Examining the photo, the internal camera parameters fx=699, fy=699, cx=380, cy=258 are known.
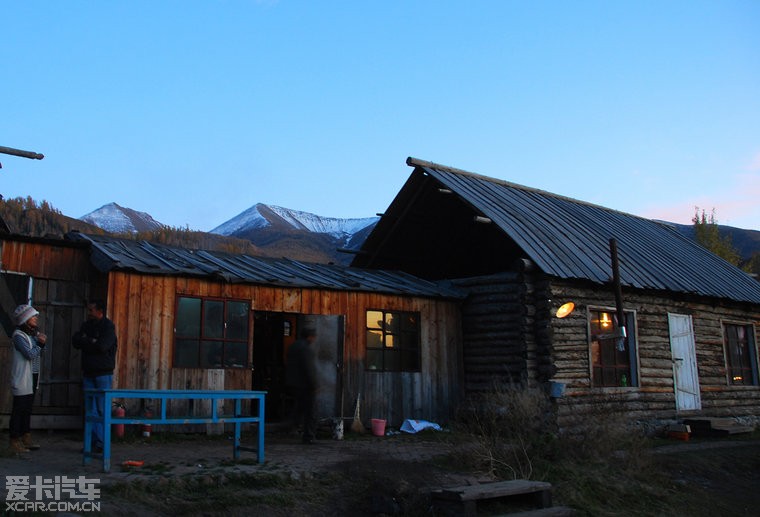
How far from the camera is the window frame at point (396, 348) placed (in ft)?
46.3

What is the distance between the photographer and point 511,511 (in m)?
7.68

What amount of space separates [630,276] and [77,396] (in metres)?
11.5

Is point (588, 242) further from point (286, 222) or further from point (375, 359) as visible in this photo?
point (286, 222)

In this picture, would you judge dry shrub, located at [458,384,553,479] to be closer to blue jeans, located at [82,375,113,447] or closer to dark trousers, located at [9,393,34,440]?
blue jeans, located at [82,375,113,447]

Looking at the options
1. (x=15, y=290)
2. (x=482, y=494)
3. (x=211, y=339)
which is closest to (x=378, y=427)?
(x=211, y=339)

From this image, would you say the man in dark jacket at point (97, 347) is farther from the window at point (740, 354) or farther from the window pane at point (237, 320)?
the window at point (740, 354)

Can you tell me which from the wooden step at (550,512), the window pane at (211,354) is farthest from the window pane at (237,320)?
the wooden step at (550,512)

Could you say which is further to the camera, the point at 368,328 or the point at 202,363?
the point at 368,328

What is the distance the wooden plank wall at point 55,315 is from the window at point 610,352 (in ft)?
33.0

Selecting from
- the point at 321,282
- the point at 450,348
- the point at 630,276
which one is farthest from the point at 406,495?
the point at 630,276

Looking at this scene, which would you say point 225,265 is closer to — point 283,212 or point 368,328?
point 368,328

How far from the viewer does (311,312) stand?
43.4 feet

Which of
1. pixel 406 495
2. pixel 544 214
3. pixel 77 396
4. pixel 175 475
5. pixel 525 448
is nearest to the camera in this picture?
pixel 175 475

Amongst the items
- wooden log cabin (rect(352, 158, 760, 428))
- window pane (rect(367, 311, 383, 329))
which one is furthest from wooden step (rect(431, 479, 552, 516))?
window pane (rect(367, 311, 383, 329))
